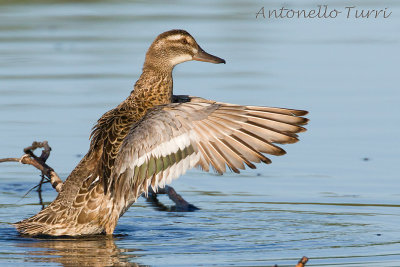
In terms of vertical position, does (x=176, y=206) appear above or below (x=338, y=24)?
below

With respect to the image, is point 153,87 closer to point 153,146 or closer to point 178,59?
point 178,59

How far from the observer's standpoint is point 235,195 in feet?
28.9

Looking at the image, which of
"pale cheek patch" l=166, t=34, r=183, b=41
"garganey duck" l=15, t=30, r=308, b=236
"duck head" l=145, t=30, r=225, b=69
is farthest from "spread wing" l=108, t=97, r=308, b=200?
"pale cheek patch" l=166, t=34, r=183, b=41

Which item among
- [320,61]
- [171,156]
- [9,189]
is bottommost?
[9,189]

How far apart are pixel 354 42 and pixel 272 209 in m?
6.62

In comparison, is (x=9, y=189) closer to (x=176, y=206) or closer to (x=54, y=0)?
(x=176, y=206)

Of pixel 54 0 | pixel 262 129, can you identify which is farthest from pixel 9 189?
pixel 54 0

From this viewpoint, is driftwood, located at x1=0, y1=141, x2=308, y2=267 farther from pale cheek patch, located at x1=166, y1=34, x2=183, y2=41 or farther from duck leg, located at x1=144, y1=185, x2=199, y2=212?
pale cheek patch, located at x1=166, y1=34, x2=183, y2=41

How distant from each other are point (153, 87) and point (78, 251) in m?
1.57

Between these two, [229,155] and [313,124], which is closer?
[229,155]

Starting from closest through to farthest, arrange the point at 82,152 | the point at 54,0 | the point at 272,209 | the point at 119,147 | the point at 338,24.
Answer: the point at 119,147 → the point at 272,209 → the point at 82,152 → the point at 338,24 → the point at 54,0

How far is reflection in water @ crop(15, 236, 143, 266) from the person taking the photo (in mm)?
6910

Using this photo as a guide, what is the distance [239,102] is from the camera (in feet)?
36.3

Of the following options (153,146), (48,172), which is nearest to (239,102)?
(48,172)
